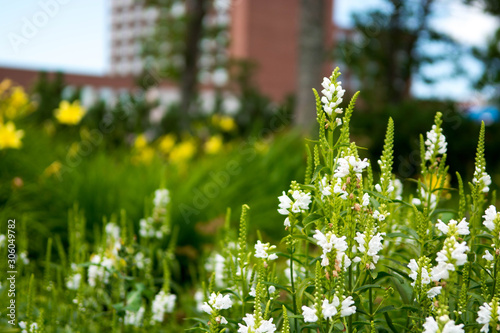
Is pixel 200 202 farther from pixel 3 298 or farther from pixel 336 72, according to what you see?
pixel 336 72

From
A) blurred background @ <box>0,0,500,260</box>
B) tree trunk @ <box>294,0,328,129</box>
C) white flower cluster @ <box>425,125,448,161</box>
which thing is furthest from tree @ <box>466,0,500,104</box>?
white flower cluster @ <box>425,125,448,161</box>

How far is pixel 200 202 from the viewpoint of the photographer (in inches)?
147

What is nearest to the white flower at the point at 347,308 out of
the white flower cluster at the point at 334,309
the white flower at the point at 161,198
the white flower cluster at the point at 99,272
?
the white flower cluster at the point at 334,309

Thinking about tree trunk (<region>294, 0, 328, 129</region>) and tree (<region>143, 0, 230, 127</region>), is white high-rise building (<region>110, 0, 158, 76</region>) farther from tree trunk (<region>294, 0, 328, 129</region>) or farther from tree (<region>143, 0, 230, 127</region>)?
tree trunk (<region>294, 0, 328, 129</region>)

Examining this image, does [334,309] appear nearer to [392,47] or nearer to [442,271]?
[442,271]

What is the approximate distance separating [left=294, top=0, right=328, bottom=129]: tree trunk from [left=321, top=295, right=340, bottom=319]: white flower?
18.9ft

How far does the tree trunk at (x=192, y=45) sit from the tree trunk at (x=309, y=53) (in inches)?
186

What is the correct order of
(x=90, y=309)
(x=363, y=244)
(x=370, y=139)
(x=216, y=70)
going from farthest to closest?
1. (x=216, y=70)
2. (x=370, y=139)
3. (x=90, y=309)
4. (x=363, y=244)

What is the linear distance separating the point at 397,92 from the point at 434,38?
122 centimetres

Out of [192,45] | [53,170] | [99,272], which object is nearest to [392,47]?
[192,45]

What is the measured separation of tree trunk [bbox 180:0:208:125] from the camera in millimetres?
11469

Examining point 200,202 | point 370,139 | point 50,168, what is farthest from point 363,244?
point 370,139

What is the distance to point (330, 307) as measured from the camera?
114cm

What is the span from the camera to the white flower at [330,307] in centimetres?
113
